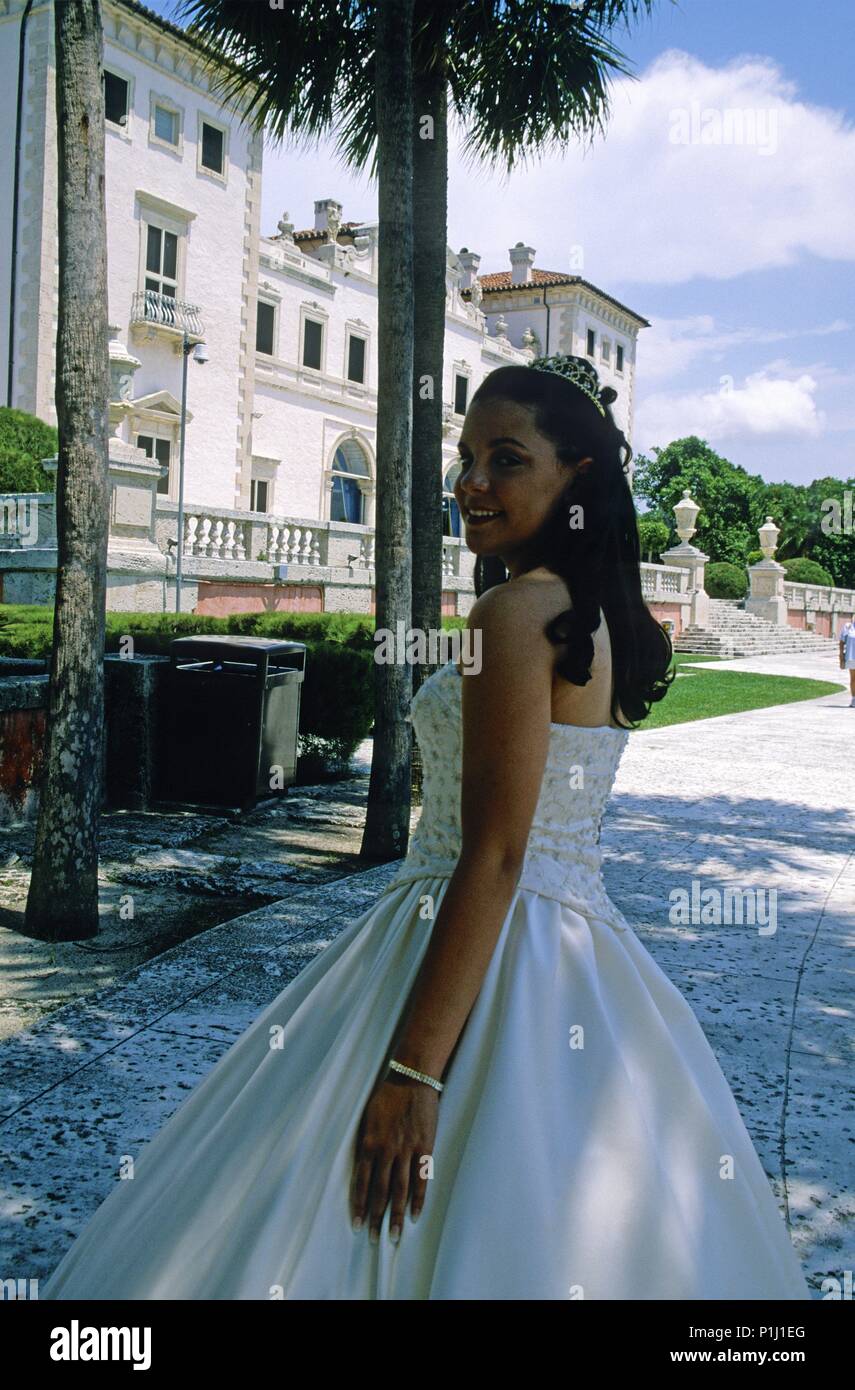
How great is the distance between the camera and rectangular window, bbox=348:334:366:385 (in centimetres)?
4034

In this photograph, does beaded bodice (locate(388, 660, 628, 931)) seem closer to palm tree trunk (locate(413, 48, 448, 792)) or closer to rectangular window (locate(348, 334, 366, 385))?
palm tree trunk (locate(413, 48, 448, 792))

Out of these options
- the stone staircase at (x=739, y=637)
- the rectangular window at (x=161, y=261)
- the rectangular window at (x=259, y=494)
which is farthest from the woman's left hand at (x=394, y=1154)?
the rectangular window at (x=259, y=494)

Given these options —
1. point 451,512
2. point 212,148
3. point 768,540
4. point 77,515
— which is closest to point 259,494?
point 212,148

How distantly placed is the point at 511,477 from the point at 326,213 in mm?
44694

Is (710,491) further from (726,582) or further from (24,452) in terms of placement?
(24,452)

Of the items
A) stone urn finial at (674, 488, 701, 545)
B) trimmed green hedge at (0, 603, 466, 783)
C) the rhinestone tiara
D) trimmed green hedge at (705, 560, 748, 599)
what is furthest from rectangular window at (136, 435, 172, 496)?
the rhinestone tiara

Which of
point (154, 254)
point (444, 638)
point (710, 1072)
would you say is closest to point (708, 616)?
point (154, 254)

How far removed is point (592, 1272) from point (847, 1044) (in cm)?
331

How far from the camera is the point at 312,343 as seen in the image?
1510 inches

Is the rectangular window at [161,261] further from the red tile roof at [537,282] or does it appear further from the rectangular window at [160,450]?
the red tile roof at [537,282]

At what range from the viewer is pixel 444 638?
886 centimetres

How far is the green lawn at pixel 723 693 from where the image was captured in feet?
58.4

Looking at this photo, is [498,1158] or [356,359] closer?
[498,1158]
